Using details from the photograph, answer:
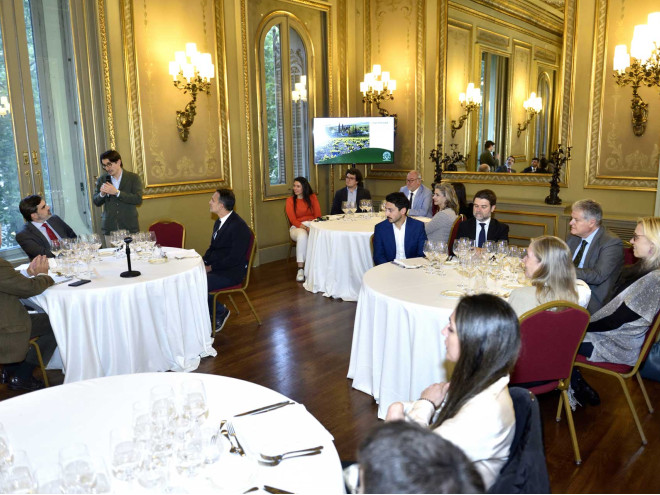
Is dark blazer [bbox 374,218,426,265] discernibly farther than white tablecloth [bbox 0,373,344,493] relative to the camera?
Yes

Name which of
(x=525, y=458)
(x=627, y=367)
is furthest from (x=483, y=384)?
(x=627, y=367)

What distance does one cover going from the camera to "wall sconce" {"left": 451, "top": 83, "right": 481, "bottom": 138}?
805 cm

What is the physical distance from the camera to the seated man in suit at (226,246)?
482 cm

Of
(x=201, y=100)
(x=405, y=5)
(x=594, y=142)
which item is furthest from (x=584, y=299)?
(x=405, y=5)

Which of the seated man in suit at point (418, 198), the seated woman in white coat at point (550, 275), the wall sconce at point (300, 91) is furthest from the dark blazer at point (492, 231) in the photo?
the wall sconce at point (300, 91)

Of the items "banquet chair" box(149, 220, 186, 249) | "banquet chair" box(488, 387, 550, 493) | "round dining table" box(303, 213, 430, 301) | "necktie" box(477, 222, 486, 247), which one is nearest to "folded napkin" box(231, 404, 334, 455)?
"banquet chair" box(488, 387, 550, 493)

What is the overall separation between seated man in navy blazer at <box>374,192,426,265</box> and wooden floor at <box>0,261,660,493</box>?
2.92ft

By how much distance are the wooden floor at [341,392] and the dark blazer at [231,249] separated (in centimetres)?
64

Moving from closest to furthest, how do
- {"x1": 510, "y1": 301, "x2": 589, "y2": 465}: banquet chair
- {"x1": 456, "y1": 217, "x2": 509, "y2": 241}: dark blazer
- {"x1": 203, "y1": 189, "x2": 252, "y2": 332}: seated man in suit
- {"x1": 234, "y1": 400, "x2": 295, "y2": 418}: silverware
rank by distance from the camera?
{"x1": 234, "y1": 400, "x2": 295, "y2": 418}: silverware, {"x1": 510, "y1": 301, "x2": 589, "y2": 465}: banquet chair, {"x1": 456, "y1": 217, "x2": 509, "y2": 241}: dark blazer, {"x1": 203, "y1": 189, "x2": 252, "y2": 332}: seated man in suit

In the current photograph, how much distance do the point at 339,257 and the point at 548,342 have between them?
11.8ft

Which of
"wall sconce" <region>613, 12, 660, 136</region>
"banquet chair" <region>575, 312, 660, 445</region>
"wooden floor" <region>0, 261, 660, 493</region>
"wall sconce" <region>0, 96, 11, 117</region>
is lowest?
"wooden floor" <region>0, 261, 660, 493</region>

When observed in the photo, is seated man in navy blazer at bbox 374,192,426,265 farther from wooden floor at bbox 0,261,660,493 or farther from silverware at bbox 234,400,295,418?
silverware at bbox 234,400,295,418

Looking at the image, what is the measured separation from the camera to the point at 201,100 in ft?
23.1

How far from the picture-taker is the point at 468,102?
26.7ft
